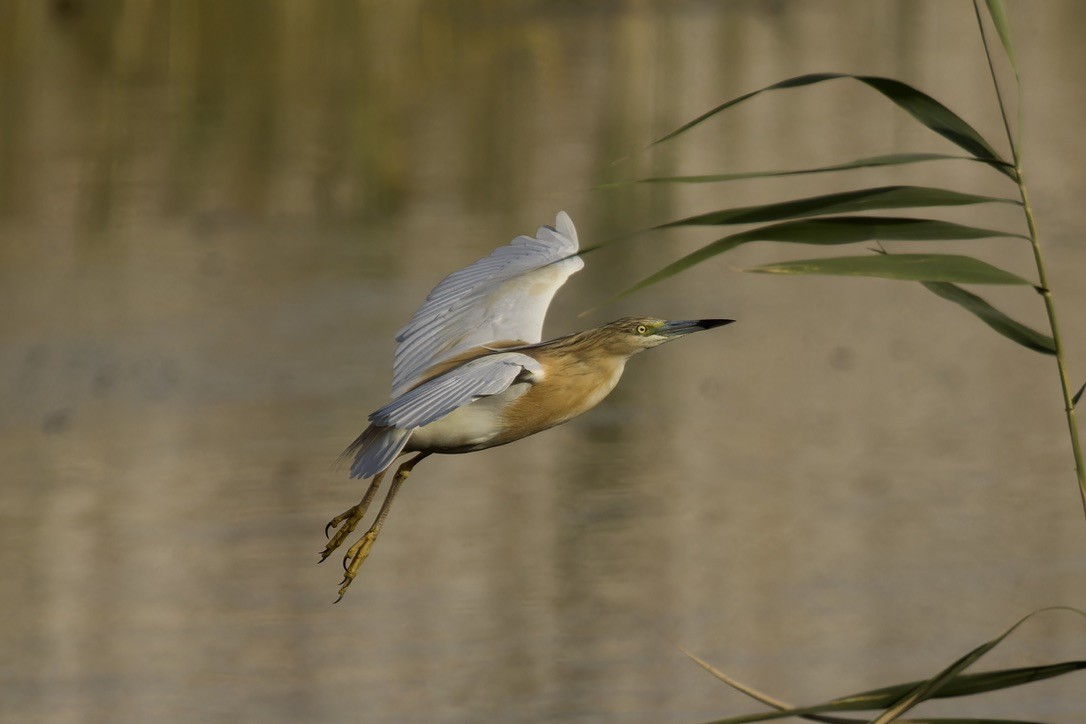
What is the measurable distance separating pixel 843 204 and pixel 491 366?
4.85 ft

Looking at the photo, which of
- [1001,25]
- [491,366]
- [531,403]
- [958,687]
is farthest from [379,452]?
[1001,25]

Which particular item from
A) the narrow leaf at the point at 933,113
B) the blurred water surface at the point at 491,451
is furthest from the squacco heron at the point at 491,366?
the blurred water surface at the point at 491,451

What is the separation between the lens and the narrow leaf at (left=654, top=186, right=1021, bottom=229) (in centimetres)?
240

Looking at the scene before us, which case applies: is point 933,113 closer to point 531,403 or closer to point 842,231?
point 842,231

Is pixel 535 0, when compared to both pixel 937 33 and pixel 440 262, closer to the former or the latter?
pixel 937 33

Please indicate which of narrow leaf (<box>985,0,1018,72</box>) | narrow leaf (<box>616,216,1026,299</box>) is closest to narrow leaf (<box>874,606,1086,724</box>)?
narrow leaf (<box>616,216,1026,299</box>)

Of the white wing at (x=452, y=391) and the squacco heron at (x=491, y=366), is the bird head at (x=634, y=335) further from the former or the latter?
the white wing at (x=452, y=391)

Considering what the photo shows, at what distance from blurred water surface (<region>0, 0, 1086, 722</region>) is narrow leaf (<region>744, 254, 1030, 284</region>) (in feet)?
14.2

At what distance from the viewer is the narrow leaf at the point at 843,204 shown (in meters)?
2.40

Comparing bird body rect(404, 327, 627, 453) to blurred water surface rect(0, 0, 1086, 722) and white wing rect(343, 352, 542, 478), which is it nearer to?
white wing rect(343, 352, 542, 478)

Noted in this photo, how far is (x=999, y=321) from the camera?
263 centimetres

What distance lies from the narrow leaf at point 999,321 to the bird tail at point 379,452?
123 centimetres

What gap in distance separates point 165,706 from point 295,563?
3.22 feet

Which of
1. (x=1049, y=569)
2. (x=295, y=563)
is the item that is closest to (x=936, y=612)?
(x=1049, y=569)
